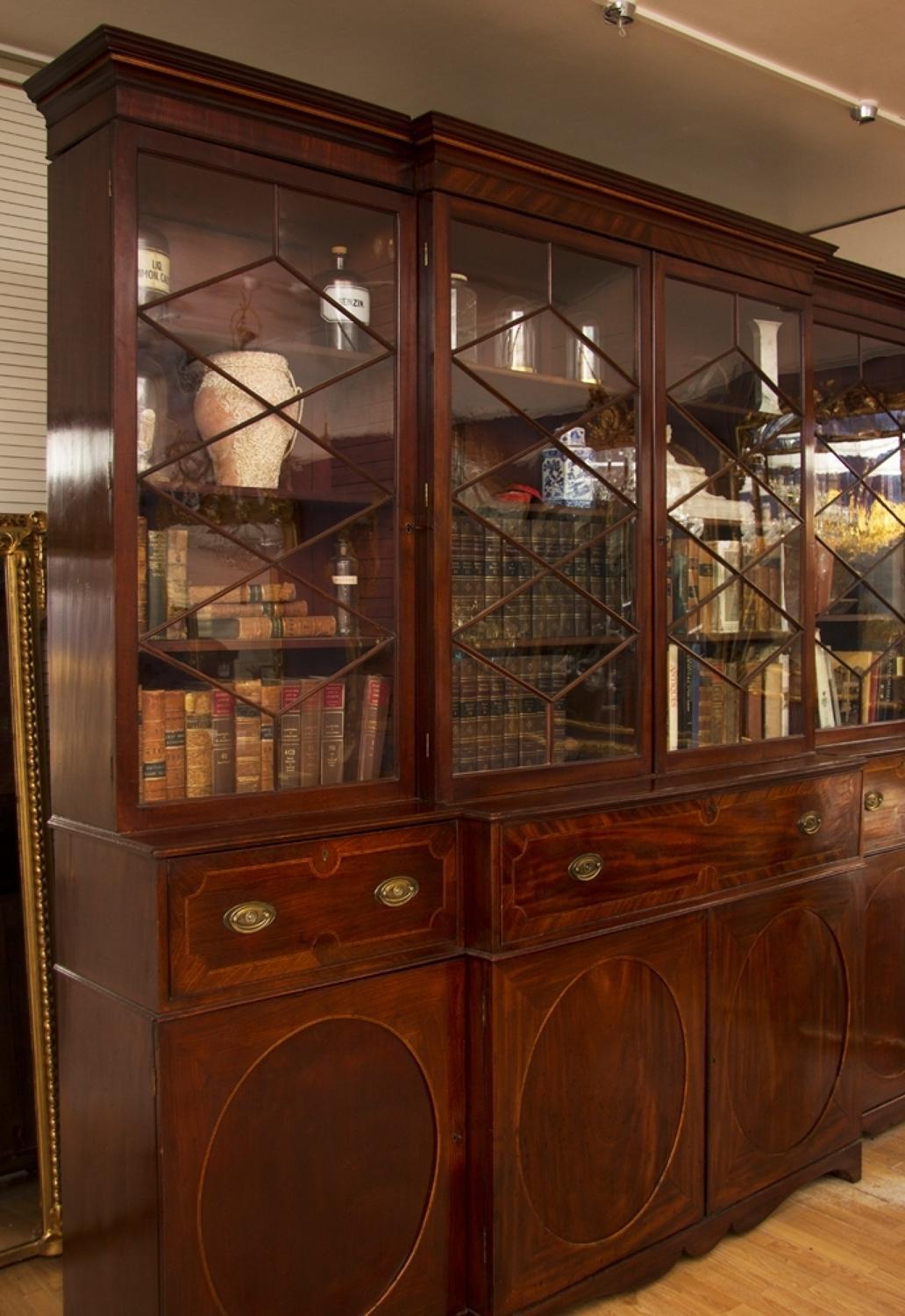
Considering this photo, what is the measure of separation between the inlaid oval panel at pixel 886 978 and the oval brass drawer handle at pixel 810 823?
438 millimetres

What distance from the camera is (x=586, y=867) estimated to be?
236cm

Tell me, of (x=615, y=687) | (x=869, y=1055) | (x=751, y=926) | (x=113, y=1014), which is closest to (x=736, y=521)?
(x=615, y=687)

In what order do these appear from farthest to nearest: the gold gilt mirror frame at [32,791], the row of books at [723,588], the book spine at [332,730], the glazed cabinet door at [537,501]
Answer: the row of books at [723,588], the gold gilt mirror frame at [32,791], the glazed cabinet door at [537,501], the book spine at [332,730]

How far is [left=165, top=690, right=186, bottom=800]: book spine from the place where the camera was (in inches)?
79.3

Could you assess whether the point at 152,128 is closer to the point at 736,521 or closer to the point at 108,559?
the point at 108,559

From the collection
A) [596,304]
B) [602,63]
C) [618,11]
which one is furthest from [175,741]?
[602,63]

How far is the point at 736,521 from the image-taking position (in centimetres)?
286

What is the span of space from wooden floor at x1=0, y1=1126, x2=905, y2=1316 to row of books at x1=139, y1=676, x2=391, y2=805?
111cm

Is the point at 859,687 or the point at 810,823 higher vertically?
the point at 859,687

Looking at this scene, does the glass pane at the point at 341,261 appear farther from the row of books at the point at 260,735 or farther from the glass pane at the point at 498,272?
the row of books at the point at 260,735

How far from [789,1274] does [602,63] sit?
8.28 feet

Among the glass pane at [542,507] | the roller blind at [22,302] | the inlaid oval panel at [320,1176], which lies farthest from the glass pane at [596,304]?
the inlaid oval panel at [320,1176]

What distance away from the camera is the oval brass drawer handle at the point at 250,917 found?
1.92m

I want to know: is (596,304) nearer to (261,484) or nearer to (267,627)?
(261,484)
